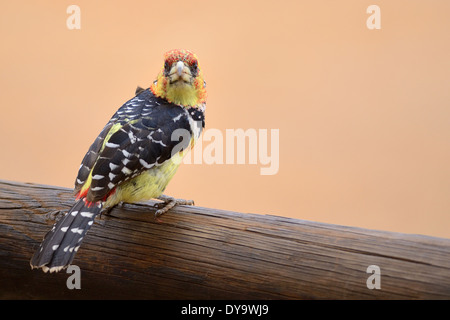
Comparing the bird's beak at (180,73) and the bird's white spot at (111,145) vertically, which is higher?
the bird's beak at (180,73)

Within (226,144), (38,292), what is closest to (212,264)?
(38,292)

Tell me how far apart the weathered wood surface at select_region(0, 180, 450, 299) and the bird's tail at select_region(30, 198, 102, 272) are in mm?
76

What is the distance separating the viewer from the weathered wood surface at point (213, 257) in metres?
1.31

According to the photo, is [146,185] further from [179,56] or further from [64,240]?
[179,56]

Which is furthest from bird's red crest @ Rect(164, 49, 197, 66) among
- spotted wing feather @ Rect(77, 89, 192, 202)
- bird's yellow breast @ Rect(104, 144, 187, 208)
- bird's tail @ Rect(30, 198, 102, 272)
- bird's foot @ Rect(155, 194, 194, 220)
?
bird's tail @ Rect(30, 198, 102, 272)

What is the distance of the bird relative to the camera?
60.1 inches

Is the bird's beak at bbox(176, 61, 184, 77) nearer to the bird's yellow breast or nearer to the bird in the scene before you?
the bird

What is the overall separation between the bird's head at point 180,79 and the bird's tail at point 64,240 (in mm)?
647

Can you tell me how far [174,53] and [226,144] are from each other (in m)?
0.96

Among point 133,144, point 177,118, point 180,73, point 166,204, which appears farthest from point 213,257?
point 180,73

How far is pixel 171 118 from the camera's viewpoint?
1950mm

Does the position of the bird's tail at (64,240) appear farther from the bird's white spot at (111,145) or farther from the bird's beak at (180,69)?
the bird's beak at (180,69)

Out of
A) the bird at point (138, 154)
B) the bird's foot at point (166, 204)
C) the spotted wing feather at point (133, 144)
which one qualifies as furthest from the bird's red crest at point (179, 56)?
the bird's foot at point (166, 204)
